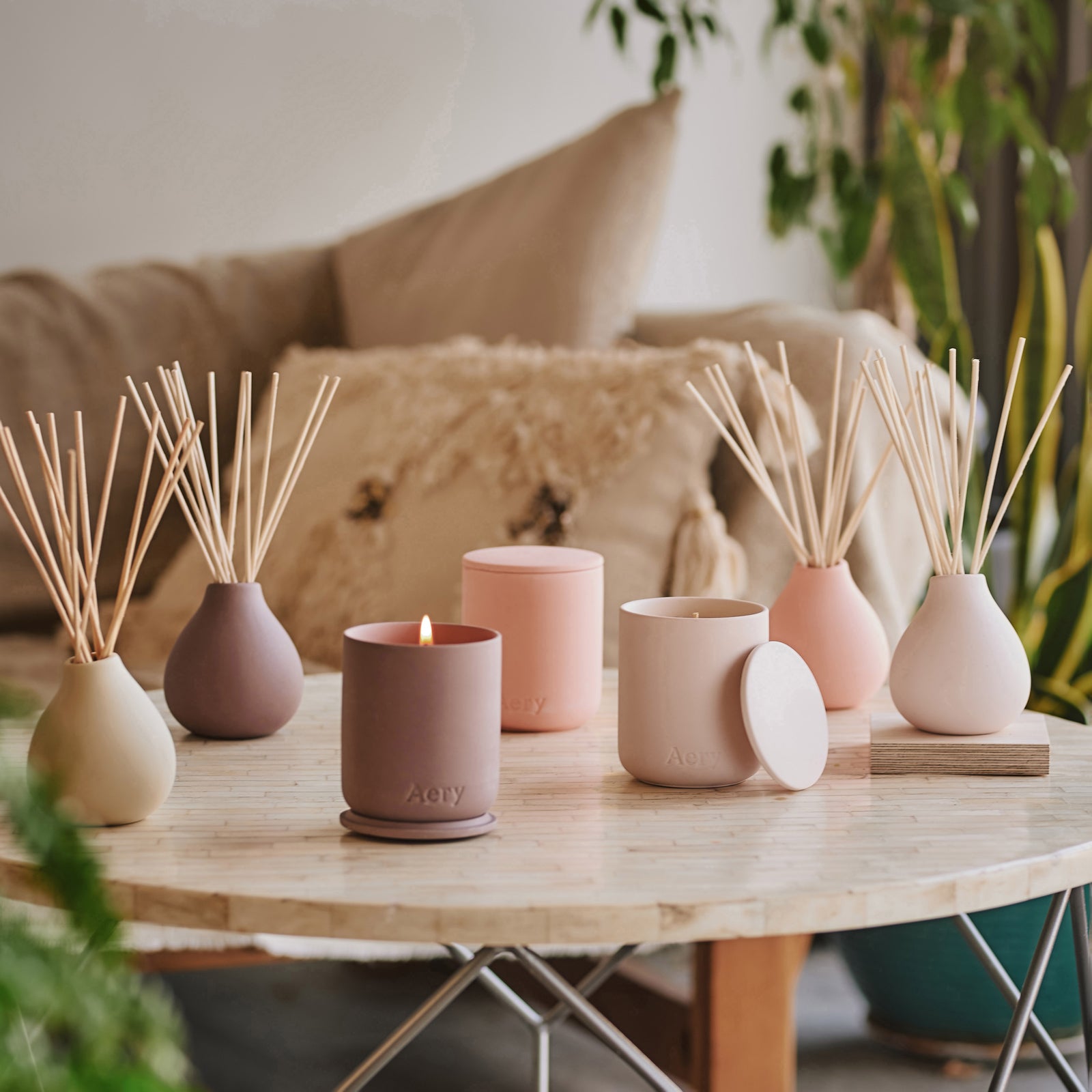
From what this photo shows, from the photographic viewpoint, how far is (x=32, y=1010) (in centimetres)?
29

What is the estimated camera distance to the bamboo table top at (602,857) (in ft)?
1.83

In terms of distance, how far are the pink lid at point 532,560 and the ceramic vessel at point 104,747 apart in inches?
9.7

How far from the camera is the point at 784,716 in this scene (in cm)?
72

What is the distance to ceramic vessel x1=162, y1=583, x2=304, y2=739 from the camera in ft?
2.72

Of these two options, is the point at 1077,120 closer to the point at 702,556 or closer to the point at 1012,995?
the point at 702,556

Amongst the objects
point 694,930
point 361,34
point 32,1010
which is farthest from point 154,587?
point 32,1010

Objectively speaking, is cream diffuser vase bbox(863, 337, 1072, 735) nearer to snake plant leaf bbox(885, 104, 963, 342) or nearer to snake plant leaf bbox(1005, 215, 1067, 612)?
snake plant leaf bbox(1005, 215, 1067, 612)

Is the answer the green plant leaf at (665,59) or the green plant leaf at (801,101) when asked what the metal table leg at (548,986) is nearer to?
the green plant leaf at (665,59)

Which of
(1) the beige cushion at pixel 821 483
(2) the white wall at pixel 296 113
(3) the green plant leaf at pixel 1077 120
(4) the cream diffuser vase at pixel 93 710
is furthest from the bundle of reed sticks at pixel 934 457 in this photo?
(2) the white wall at pixel 296 113

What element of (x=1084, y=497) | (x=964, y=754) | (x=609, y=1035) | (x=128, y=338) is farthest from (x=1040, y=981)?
(x=128, y=338)

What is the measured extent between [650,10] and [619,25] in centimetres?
8

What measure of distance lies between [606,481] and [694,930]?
2.61 ft

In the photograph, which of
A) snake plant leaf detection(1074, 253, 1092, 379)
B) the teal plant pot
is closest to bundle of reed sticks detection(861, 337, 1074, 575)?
the teal plant pot

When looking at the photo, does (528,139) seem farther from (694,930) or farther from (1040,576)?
(694,930)
